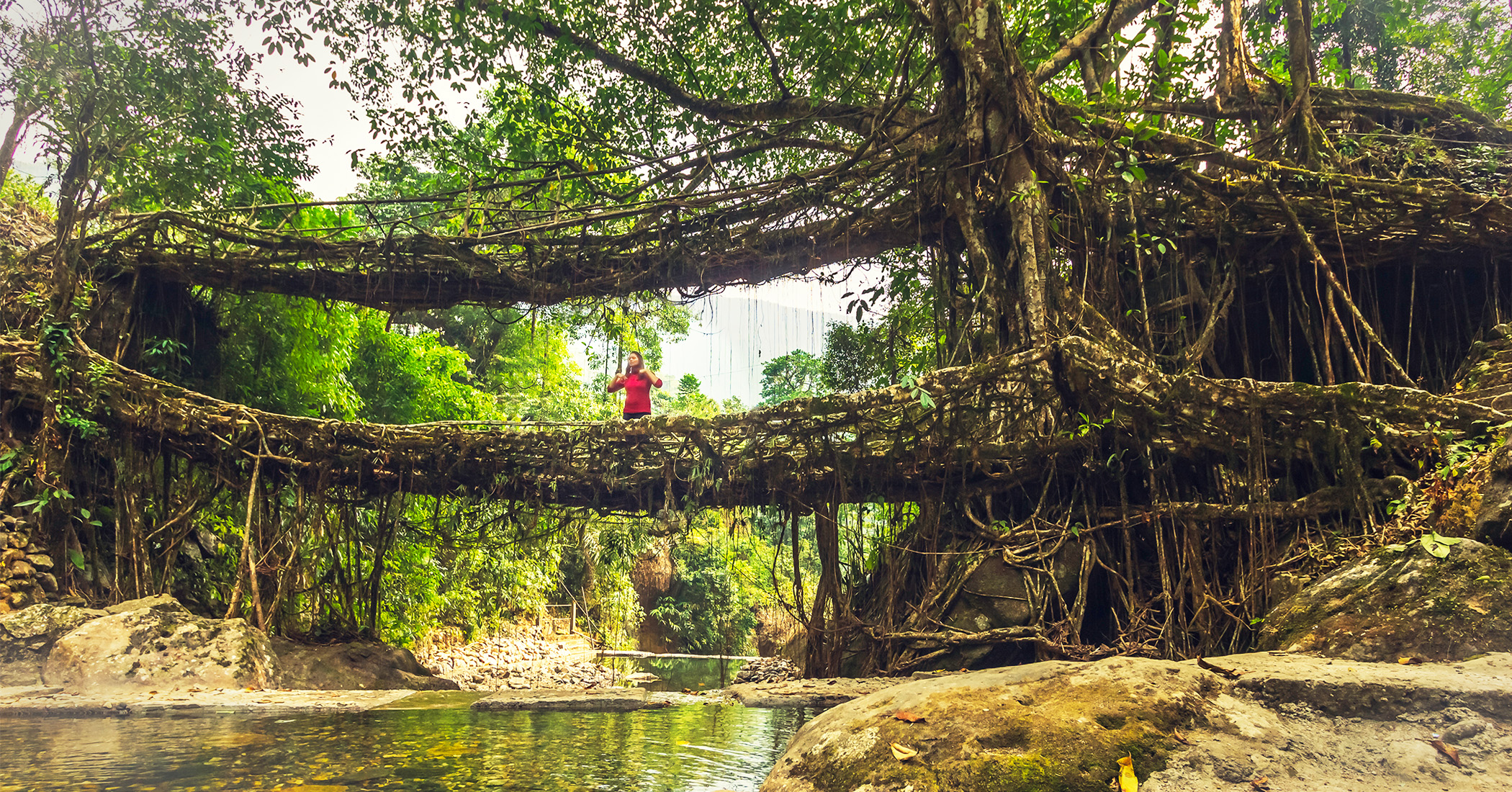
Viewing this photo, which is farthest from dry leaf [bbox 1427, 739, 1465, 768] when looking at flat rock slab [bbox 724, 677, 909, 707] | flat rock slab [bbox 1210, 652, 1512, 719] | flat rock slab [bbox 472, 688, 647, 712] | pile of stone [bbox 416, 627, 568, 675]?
pile of stone [bbox 416, 627, 568, 675]

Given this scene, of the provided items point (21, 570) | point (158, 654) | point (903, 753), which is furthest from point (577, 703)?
point (21, 570)

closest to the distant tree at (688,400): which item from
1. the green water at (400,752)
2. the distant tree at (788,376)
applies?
the distant tree at (788,376)

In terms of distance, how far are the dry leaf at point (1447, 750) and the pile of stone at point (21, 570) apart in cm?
877

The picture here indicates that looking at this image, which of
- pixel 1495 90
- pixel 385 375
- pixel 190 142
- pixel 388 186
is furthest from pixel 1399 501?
pixel 388 186

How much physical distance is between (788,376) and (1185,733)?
20518mm

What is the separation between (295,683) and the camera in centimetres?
651

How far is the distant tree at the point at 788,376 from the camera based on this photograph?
21381 mm

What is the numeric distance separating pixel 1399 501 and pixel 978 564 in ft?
8.01

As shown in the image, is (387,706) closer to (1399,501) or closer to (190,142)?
(1399,501)

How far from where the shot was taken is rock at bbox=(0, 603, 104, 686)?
571 centimetres

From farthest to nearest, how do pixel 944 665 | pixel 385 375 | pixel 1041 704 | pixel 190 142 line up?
pixel 385 375 → pixel 190 142 → pixel 944 665 → pixel 1041 704

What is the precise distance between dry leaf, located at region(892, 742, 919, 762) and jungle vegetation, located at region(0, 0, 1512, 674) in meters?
3.01

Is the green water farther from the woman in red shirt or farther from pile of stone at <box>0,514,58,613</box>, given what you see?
the woman in red shirt

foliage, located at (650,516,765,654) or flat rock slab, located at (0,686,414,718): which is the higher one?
flat rock slab, located at (0,686,414,718)
